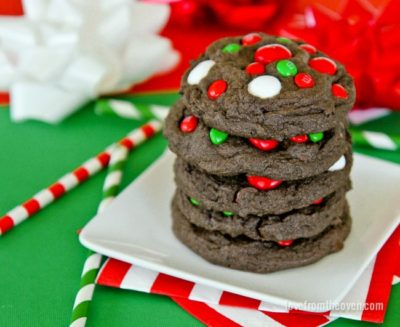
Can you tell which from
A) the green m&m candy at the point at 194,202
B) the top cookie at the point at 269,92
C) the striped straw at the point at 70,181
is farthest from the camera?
the striped straw at the point at 70,181

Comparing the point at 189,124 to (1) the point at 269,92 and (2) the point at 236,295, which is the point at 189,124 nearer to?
(1) the point at 269,92

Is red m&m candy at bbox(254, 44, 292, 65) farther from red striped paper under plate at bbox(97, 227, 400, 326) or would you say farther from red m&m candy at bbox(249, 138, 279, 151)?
red striped paper under plate at bbox(97, 227, 400, 326)

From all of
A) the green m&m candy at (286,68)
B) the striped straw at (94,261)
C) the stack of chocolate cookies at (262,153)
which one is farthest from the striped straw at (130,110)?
the green m&m candy at (286,68)

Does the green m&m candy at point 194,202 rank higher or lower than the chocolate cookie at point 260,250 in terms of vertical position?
higher

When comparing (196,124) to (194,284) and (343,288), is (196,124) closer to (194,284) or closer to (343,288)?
(194,284)

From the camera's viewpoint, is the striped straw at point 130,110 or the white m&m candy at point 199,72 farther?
the striped straw at point 130,110

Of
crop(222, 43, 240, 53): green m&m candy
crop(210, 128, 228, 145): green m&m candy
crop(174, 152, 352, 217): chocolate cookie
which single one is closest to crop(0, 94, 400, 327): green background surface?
crop(174, 152, 352, 217): chocolate cookie

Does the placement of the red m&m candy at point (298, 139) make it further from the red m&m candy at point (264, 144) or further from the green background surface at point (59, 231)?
the green background surface at point (59, 231)
